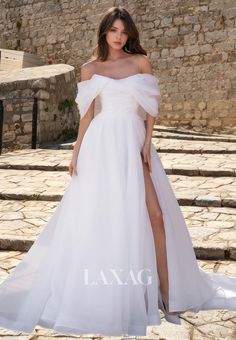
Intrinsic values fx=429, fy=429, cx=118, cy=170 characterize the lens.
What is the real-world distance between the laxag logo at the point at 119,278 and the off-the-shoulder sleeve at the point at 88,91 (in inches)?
37.9

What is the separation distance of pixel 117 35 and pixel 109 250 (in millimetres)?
1228

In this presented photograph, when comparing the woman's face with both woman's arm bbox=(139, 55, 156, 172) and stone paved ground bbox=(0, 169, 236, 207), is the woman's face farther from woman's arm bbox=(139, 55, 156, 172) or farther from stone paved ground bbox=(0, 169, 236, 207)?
stone paved ground bbox=(0, 169, 236, 207)

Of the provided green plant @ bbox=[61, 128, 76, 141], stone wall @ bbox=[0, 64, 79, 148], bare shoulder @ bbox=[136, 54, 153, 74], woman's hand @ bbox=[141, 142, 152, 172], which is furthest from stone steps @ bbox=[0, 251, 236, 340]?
green plant @ bbox=[61, 128, 76, 141]

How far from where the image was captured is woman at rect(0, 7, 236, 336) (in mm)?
2197

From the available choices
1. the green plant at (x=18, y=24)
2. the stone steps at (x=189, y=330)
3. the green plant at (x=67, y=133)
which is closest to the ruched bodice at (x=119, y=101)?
the stone steps at (x=189, y=330)

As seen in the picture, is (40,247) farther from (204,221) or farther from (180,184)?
(180,184)

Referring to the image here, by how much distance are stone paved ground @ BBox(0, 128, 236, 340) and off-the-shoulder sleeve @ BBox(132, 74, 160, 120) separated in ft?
3.86

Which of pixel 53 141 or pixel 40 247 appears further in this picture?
pixel 53 141

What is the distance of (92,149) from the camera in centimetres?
248

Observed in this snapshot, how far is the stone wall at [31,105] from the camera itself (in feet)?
25.0

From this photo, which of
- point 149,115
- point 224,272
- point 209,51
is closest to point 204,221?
point 224,272

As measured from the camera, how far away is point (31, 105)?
7.68 metres

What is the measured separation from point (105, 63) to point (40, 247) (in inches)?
46.8

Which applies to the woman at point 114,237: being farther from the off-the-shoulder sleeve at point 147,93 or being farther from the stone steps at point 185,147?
the stone steps at point 185,147
